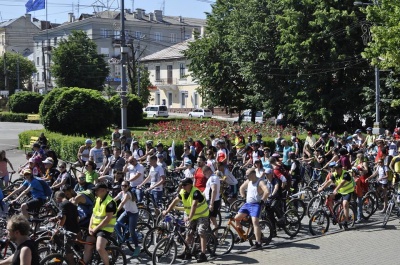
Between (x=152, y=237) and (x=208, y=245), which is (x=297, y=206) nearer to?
(x=208, y=245)

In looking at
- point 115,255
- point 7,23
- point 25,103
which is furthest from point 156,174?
point 7,23

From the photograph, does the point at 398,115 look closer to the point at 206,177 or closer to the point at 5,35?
the point at 206,177

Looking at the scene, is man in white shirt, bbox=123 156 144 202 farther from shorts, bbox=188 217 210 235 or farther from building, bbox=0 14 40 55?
building, bbox=0 14 40 55

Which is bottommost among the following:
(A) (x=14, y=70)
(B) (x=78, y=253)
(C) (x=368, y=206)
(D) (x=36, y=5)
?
(C) (x=368, y=206)

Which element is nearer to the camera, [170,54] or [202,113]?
[202,113]

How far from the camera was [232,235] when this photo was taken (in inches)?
489

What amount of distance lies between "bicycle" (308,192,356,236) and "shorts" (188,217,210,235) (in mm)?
3317

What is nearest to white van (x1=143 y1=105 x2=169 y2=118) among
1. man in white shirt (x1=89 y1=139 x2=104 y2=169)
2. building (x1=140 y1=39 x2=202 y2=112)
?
building (x1=140 y1=39 x2=202 y2=112)

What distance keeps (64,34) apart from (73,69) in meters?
34.1

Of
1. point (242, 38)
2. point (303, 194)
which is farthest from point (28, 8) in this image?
point (303, 194)

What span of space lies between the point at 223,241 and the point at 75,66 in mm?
53414

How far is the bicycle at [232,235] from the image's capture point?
12.4 metres

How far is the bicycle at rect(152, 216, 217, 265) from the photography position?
1129cm

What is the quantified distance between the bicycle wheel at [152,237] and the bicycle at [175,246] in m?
0.17
